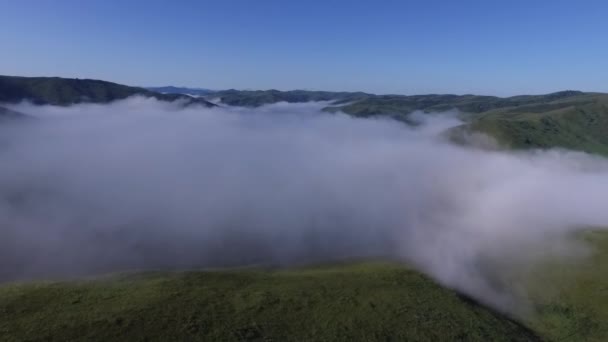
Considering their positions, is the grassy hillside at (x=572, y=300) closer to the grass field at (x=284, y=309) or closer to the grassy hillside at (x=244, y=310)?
the grass field at (x=284, y=309)

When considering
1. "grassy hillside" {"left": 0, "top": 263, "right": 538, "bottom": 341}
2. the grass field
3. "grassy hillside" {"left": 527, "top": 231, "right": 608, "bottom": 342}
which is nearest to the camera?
"grassy hillside" {"left": 0, "top": 263, "right": 538, "bottom": 341}

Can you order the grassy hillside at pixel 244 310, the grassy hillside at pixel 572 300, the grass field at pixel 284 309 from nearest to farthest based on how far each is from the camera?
the grassy hillside at pixel 244 310, the grass field at pixel 284 309, the grassy hillside at pixel 572 300

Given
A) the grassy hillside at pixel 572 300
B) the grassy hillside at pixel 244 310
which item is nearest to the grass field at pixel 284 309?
the grassy hillside at pixel 244 310

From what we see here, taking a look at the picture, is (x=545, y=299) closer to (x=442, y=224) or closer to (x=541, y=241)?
(x=541, y=241)

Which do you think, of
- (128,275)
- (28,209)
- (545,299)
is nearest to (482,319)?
(545,299)

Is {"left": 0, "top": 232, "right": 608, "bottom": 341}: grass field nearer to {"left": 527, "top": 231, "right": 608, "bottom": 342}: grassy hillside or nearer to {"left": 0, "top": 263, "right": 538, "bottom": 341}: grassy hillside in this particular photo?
{"left": 0, "top": 263, "right": 538, "bottom": 341}: grassy hillside

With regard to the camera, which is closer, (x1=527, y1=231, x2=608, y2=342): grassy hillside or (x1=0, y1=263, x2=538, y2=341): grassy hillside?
(x1=0, y1=263, x2=538, y2=341): grassy hillside

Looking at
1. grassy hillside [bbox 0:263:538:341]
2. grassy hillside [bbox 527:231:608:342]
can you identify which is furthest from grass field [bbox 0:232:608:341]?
grassy hillside [bbox 527:231:608:342]

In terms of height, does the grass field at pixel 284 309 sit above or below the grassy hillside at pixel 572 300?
above

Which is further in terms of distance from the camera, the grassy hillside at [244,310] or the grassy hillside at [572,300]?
the grassy hillside at [572,300]
